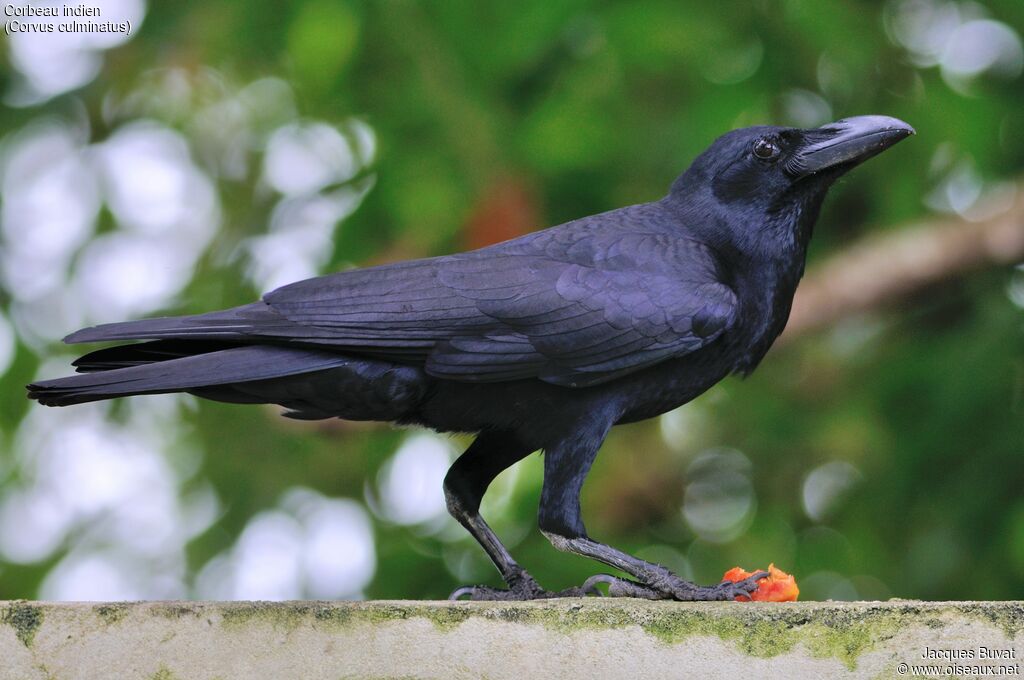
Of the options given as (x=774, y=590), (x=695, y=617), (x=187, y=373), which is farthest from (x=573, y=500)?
→ (x=187, y=373)

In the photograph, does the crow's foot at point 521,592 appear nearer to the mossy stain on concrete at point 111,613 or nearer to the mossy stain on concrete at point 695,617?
the mossy stain on concrete at point 695,617

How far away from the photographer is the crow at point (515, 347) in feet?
10.1

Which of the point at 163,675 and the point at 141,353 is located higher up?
the point at 141,353

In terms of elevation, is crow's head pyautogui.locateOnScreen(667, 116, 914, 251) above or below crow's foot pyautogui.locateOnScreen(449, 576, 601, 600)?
above

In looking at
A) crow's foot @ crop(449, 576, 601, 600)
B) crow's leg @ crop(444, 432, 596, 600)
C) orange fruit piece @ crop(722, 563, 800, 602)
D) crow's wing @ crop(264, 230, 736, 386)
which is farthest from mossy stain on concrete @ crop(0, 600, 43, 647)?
orange fruit piece @ crop(722, 563, 800, 602)

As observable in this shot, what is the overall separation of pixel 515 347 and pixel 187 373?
0.81 m

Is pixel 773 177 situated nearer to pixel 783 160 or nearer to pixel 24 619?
pixel 783 160

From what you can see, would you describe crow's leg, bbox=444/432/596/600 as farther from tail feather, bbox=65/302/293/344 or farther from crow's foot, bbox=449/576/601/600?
tail feather, bbox=65/302/293/344

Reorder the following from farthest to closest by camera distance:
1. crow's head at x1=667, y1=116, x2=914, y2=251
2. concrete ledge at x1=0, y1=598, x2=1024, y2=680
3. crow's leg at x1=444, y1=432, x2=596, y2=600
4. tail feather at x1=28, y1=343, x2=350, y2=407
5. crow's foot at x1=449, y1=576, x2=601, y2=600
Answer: crow's head at x1=667, y1=116, x2=914, y2=251 → crow's leg at x1=444, y1=432, x2=596, y2=600 → crow's foot at x1=449, y1=576, x2=601, y2=600 → tail feather at x1=28, y1=343, x2=350, y2=407 → concrete ledge at x1=0, y1=598, x2=1024, y2=680

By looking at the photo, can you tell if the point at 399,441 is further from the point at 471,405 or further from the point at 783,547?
the point at 471,405

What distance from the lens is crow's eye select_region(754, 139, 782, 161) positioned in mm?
3602

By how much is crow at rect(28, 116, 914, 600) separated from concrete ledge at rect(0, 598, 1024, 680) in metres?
0.42

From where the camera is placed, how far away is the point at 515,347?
3.16m

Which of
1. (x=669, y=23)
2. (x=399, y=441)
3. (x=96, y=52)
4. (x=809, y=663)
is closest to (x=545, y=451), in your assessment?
(x=809, y=663)
